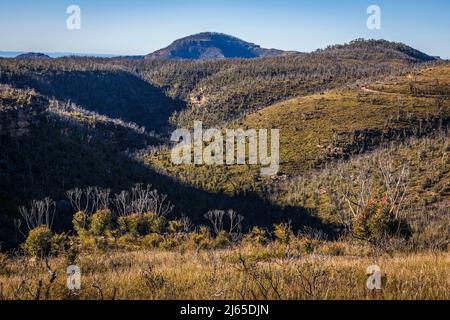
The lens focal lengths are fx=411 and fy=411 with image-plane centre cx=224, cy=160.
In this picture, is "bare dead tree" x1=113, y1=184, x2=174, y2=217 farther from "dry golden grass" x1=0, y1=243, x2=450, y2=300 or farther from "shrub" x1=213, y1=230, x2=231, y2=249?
"dry golden grass" x1=0, y1=243, x2=450, y2=300

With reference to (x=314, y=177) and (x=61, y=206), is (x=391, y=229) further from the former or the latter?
(x=314, y=177)

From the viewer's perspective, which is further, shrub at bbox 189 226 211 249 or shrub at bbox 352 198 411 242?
shrub at bbox 352 198 411 242

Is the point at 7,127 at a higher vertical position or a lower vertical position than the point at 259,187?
higher

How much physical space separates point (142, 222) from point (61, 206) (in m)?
27.6

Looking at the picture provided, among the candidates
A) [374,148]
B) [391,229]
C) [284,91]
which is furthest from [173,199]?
[284,91]

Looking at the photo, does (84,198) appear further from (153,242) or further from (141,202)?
(153,242)

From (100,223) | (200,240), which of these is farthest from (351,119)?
(200,240)

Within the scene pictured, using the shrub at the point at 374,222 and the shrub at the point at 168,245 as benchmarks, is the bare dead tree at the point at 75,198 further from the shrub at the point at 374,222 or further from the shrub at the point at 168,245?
the shrub at the point at 374,222

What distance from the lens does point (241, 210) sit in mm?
87312

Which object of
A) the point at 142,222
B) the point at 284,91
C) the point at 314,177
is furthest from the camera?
A: the point at 284,91

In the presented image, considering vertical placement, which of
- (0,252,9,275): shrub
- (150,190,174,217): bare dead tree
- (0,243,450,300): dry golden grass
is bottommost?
(150,190,174,217): bare dead tree

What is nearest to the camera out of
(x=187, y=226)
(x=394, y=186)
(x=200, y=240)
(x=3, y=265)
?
(x=3, y=265)

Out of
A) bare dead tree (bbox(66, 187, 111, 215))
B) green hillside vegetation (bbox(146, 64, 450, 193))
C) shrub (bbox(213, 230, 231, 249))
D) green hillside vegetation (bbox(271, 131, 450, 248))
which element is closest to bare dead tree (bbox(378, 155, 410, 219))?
green hillside vegetation (bbox(271, 131, 450, 248))

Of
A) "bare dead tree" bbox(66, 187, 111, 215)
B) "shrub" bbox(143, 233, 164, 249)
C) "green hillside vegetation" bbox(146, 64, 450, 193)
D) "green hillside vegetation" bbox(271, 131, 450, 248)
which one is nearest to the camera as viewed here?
"shrub" bbox(143, 233, 164, 249)
